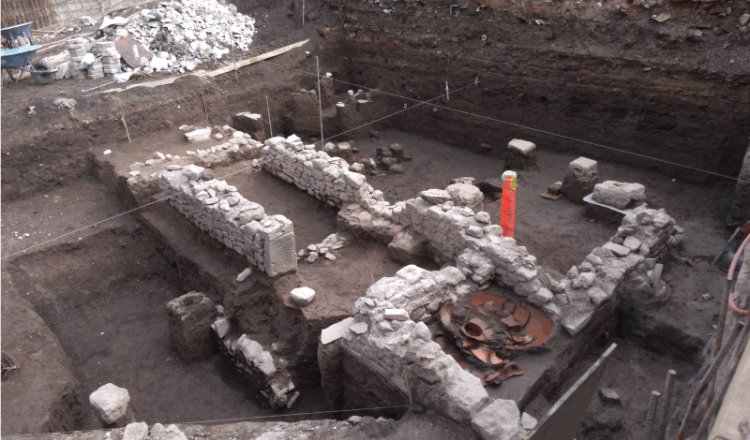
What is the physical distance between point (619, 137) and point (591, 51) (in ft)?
5.85

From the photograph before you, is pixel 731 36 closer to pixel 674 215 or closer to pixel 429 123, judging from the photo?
pixel 674 215

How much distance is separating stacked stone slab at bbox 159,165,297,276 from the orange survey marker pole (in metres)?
3.00

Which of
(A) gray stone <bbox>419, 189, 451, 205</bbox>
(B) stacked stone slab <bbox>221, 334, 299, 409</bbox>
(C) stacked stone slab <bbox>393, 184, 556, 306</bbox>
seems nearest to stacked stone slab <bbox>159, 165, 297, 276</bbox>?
(B) stacked stone slab <bbox>221, 334, 299, 409</bbox>

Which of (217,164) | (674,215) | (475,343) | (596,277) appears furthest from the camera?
(217,164)

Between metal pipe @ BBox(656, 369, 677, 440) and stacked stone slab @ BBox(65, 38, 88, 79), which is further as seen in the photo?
stacked stone slab @ BBox(65, 38, 88, 79)

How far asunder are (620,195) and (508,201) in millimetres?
2194

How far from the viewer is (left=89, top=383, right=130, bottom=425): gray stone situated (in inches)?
239

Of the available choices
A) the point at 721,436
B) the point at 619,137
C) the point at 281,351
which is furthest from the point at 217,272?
the point at 619,137

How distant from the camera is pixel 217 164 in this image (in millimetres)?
10711

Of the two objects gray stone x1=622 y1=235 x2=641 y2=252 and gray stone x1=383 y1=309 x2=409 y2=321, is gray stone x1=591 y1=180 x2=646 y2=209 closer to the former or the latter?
gray stone x1=622 y1=235 x2=641 y2=252

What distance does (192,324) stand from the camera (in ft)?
25.8

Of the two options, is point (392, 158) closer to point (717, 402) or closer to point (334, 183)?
point (334, 183)

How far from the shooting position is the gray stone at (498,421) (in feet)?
16.2

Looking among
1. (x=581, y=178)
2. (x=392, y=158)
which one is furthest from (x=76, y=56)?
(x=581, y=178)
